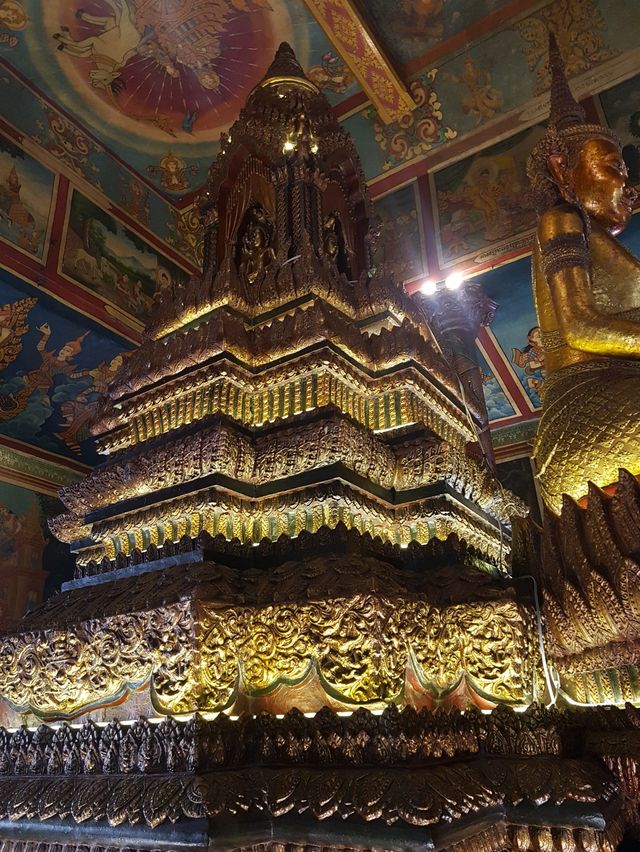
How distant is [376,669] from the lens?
1.18 m

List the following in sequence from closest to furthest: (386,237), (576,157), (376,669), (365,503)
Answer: (376,669) < (365,503) < (576,157) < (386,237)

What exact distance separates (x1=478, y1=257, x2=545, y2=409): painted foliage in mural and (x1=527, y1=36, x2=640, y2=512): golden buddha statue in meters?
4.07

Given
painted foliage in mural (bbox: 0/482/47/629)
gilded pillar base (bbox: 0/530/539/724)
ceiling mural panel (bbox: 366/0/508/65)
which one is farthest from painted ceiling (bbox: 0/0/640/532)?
gilded pillar base (bbox: 0/530/539/724)

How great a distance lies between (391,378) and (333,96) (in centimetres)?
563

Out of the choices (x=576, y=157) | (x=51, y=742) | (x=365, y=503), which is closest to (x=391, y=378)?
(x=365, y=503)

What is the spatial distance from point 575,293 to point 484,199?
16.3ft

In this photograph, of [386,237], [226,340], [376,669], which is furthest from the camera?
[386,237]

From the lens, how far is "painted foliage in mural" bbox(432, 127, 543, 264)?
6.25 metres

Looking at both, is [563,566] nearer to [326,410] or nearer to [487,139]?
[326,410]

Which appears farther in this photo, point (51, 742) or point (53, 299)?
point (53, 299)

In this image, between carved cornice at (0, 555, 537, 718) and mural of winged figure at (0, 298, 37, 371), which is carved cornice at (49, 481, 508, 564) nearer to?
carved cornice at (0, 555, 537, 718)

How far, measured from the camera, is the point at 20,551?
7.39 meters

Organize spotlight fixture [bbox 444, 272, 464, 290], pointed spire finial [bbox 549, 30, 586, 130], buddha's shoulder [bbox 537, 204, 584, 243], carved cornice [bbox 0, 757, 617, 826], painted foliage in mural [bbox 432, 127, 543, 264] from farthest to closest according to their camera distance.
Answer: spotlight fixture [bbox 444, 272, 464, 290] < painted foliage in mural [bbox 432, 127, 543, 264] < pointed spire finial [bbox 549, 30, 586, 130] < buddha's shoulder [bbox 537, 204, 584, 243] < carved cornice [bbox 0, 757, 617, 826]

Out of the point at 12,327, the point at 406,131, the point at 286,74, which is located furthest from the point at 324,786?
the point at 406,131
